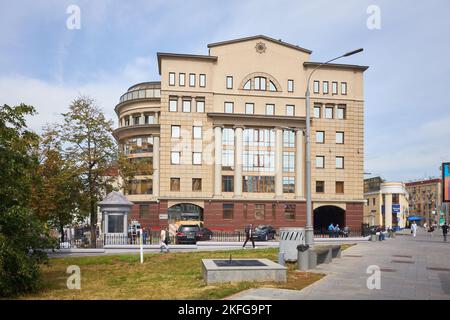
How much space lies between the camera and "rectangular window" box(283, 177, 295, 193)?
62031 mm

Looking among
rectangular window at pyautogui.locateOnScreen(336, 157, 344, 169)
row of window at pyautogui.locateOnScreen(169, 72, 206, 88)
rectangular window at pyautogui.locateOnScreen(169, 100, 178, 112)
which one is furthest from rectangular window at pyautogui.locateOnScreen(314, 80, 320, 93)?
rectangular window at pyautogui.locateOnScreen(169, 100, 178, 112)

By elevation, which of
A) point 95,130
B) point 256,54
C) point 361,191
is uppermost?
point 256,54

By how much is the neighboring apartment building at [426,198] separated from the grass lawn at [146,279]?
464 ft

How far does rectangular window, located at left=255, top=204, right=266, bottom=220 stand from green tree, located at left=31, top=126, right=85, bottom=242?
2934 cm

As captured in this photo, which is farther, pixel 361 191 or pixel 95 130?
pixel 361 191

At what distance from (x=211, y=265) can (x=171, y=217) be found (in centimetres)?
4452

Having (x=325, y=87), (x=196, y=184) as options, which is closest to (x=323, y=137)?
(x=325, y=87)

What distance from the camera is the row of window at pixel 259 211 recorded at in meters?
60.1

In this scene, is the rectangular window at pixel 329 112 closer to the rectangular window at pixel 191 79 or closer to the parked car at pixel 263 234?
the rectangular window at pixel 191 79

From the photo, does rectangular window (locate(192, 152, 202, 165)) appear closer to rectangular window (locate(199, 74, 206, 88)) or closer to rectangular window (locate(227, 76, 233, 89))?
rectangular window (locate(199, 74, 206, 88))

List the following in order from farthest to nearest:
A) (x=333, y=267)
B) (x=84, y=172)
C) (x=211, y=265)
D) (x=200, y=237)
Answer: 1. (x=200, y=237)
2. (x=84, y=172)
3. (x=333, y=267)
4. (x=211, y=265)

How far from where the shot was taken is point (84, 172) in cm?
3431

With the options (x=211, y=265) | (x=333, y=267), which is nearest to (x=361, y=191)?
(x=333, y=267)

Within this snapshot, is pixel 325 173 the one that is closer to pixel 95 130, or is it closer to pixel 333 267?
pixel 95 130
